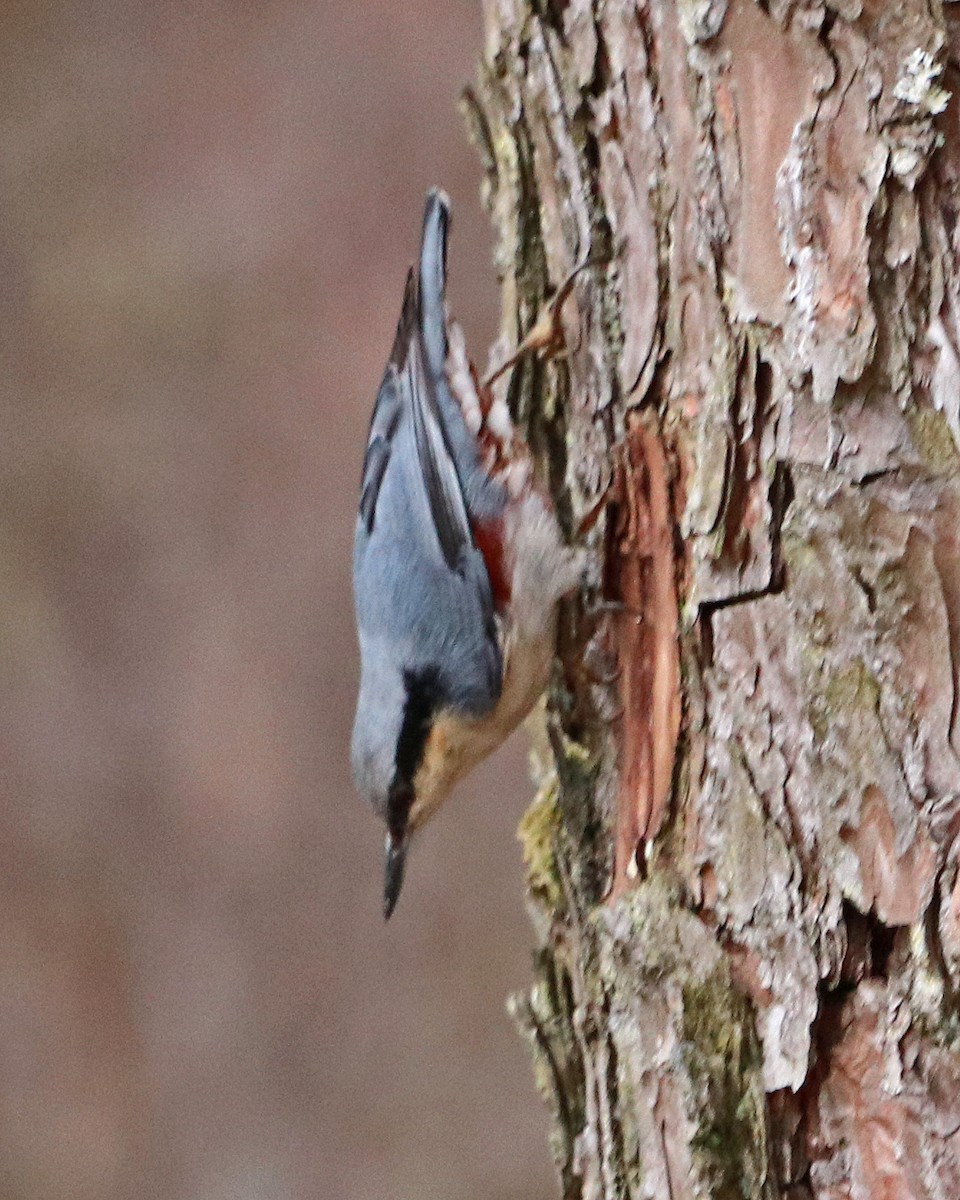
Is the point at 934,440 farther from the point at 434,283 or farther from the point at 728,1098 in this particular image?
the point at 434,283

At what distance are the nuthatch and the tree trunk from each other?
0.55 feet

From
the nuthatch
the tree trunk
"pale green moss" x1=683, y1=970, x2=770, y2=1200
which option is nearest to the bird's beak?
the nuthatch

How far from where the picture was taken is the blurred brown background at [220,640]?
2.76m

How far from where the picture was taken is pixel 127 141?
9.71 feet

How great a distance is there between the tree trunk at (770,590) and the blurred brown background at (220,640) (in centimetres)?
146

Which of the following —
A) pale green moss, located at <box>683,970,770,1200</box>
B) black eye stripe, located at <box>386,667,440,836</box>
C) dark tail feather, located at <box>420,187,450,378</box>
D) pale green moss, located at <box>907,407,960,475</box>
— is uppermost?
dark tail feather, located at <box>420,187,450,378</box>

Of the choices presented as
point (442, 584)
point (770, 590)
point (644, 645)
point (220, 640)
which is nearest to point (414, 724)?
point (442, 584)

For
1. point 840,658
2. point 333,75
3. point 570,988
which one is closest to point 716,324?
point 840,658

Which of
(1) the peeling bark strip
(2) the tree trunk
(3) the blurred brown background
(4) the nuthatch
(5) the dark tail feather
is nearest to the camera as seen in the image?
(2) the tree trunk

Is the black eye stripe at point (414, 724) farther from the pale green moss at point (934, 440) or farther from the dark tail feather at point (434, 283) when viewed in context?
the pale green moss at point (934, 440)

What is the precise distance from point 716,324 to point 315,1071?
2.22m

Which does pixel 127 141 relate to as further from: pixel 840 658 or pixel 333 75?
pixel 840 658

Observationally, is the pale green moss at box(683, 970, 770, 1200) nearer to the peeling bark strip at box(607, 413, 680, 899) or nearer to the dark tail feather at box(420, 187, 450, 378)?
the peeling bark strip at box(607, 413, 680, 899)

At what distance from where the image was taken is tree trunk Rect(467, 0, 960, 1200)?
1046 mm
